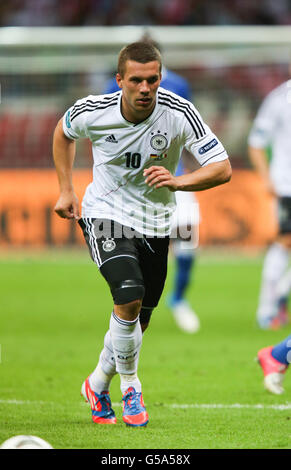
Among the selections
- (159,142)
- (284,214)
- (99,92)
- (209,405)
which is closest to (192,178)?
(159,142)

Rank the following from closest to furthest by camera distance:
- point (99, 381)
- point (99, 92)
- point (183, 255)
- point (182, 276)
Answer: point (99, 381), point (182, 276), point (183, 255), point (99, 92)

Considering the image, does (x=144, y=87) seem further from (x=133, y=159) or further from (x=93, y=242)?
(x=93, y=242)

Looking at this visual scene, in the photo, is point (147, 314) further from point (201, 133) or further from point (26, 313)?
point (26, 313)

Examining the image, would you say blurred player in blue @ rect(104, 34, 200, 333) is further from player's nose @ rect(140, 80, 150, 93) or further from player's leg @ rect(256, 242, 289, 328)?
player's nose @ rect(140, 80, 150, 93)

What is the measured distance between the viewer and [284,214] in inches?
327

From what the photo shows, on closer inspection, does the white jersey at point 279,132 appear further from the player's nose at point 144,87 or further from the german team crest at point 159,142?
the player's nose at point 144,87

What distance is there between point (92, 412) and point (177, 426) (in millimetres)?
508

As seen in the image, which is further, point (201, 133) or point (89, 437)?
point (201, 133)

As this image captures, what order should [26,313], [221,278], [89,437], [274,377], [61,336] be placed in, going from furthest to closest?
1. [221,278]
2. [26,313]
3. [61,336]
4. [274,377]
5. [89,437]

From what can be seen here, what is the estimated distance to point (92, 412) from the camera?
480 centimetres

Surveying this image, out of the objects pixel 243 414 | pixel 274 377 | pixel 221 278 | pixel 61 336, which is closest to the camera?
pixel 243 414

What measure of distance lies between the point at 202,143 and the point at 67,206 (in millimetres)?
849
